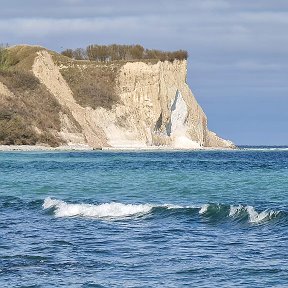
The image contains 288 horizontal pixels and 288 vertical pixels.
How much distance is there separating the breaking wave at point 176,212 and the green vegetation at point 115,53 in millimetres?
111293

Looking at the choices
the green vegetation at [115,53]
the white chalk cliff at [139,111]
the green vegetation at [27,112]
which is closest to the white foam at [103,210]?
the green vegetation at [27,112]

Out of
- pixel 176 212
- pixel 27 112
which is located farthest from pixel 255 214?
pixel 27 112

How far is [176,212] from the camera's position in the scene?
2398 centimetres

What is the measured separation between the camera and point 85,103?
4742 inches

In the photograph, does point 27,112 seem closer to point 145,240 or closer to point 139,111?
point 139,111

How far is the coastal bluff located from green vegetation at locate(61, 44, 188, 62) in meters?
4.23

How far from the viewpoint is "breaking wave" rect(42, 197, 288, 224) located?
21.9 meters

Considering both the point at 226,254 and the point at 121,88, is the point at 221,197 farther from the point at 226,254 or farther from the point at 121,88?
the point at 121,88

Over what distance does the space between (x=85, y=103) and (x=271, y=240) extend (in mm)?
103417

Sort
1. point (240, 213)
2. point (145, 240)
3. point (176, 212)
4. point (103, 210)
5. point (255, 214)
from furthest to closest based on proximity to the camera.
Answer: point (103, 210) → point (176, 212) → point (240, 213) → point (255, 214) → point (145, 240)

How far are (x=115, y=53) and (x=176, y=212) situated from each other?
120 meters

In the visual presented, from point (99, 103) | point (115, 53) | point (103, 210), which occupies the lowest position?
point (99, 103)

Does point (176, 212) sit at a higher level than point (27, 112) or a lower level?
higher

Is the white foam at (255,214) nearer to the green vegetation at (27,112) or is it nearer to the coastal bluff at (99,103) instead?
the green vegetation at (27,112)
